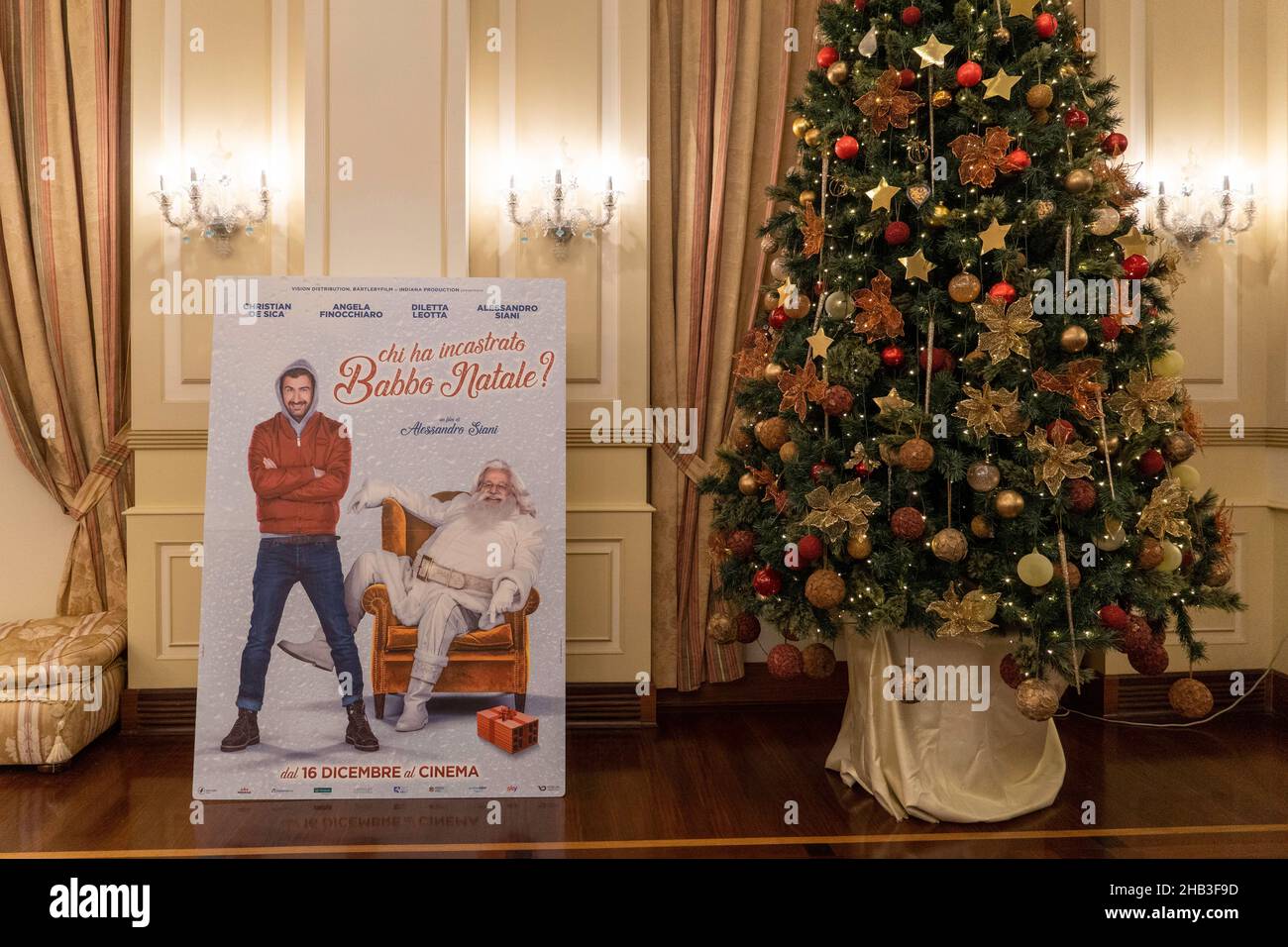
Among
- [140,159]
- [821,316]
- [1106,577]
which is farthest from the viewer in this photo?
[140,159]

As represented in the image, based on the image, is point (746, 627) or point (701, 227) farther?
point (701, 227)

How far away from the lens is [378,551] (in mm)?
3072

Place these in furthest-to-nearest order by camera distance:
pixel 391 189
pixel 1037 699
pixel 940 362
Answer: pixel 391 189
pixel 940 362
pixel 1037 699

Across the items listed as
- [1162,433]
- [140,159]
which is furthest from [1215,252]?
[140,159]

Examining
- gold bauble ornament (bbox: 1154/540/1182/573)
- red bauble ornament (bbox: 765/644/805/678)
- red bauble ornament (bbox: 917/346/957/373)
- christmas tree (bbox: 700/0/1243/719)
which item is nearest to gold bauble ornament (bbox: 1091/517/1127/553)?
christmas tree (bbox: 700/0/1243/719)

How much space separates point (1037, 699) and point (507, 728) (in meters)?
1.60

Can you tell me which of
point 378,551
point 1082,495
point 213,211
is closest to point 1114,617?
point 1082,495

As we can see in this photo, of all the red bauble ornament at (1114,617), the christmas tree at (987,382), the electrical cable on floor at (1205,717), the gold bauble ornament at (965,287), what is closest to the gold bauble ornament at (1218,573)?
the christmas tree at (987,382)

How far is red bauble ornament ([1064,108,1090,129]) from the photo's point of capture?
280 centimetres

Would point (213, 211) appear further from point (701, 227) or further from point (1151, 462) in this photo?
point (1151, 462)

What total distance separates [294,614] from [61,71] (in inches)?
101

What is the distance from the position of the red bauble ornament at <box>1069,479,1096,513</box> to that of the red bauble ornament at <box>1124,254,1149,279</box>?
648 millimetres
